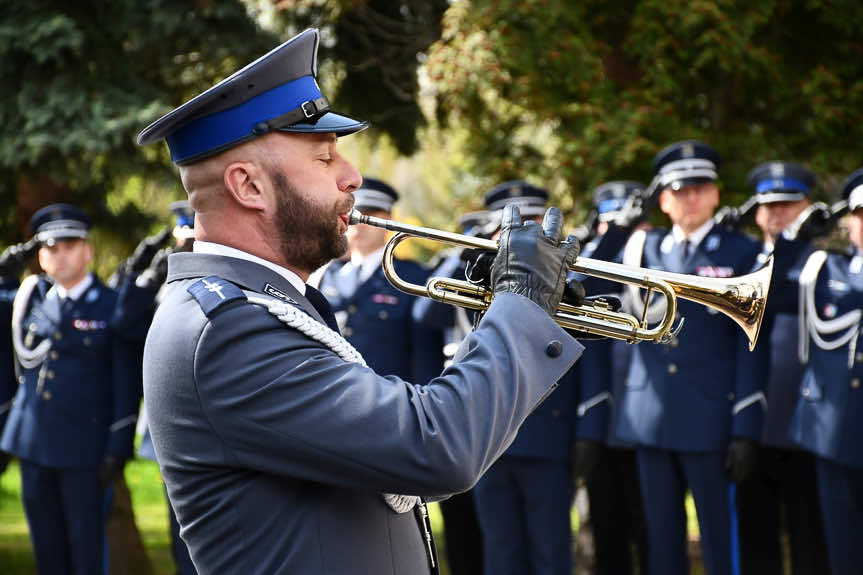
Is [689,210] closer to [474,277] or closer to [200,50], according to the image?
[474,277]

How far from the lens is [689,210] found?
5.86 meters

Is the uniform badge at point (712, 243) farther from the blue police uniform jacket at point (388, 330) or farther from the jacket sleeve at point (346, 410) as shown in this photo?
the jacket sleeve at point (346, 410)

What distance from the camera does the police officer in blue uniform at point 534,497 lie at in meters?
6.10

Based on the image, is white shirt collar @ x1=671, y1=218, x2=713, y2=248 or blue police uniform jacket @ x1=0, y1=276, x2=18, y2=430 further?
blue police uniform jacket @ x1=0, y1=276, x2=18, y2=430

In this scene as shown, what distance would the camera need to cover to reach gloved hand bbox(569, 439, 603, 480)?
6105 millimetres

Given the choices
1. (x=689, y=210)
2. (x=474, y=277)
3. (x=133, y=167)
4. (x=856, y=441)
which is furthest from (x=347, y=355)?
(x=133, y=167)

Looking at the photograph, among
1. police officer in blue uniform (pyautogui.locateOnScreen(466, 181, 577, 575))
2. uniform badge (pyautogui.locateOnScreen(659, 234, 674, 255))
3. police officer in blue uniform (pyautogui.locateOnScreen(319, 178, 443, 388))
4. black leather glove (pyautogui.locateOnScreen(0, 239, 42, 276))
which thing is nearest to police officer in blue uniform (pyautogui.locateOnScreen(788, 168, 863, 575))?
uniform badge (pyautogui.locateOnScreen(659, 234, 674, 255))

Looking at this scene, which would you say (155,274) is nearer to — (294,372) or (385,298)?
(385,298)

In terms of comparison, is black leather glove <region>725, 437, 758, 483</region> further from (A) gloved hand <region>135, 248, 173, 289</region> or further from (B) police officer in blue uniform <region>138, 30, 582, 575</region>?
(B) police officer in blue uniform <region>138, 30, 582, 575</region>

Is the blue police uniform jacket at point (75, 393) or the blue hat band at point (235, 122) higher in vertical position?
the blue hat band at point (235, 122)

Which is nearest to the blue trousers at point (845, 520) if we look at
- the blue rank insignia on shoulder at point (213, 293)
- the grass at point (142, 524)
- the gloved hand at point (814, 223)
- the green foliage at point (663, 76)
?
the gloved hand at point (814, 223)

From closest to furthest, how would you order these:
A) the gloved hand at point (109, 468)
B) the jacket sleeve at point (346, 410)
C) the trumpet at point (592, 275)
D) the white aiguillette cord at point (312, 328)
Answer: the jacket sleeve at point (346, 410) → the white aiguillette cord at point (312, 328) → the trumpet at point (592, 275) → the gloved hand at point (109, 468)

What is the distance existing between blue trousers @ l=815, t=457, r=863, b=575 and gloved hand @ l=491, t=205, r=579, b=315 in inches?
139

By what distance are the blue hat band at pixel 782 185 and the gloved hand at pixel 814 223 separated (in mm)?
471
